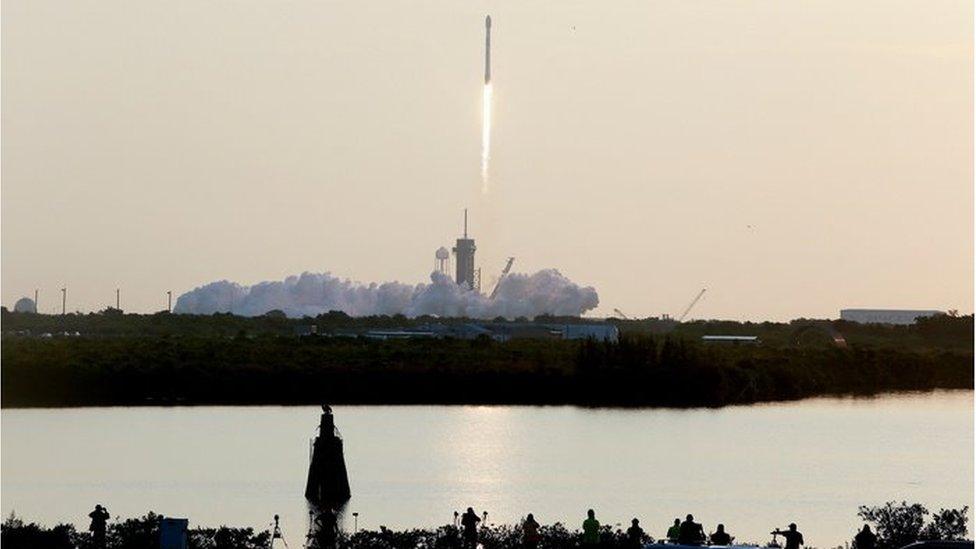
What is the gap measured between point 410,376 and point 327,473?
63.9m

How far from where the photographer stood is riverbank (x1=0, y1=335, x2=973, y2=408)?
11800cm

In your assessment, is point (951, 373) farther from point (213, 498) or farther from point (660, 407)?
point (213, 498)

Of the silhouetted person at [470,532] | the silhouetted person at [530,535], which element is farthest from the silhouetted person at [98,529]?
the silhouetted person at [530,535]

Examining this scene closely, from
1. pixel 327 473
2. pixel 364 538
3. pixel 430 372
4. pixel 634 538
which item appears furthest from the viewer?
pixel 430 372

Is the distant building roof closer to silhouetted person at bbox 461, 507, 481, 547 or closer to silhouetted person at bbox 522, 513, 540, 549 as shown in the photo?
silhouetted person at bbox 461, 507, 481, 547

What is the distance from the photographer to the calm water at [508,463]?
63094mm

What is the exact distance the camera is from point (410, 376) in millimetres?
125812

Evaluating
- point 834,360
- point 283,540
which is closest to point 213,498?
point 283,540

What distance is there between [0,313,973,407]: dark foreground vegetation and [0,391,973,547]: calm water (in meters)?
6.55

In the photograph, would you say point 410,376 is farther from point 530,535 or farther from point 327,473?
point 530,535

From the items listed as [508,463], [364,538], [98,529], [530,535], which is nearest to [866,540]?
[530,535]

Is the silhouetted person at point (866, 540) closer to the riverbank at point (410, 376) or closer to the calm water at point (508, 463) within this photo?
the calm water at point (508, 463)

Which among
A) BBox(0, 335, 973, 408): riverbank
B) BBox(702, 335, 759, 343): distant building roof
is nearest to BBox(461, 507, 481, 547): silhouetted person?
BBox(0, 335, 973, 408): riverbank

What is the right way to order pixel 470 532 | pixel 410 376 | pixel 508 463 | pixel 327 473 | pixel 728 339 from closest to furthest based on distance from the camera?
pixel 470 532, pixel 327 473, pixel 508 463, pixel 410 376, pixel 728 339
